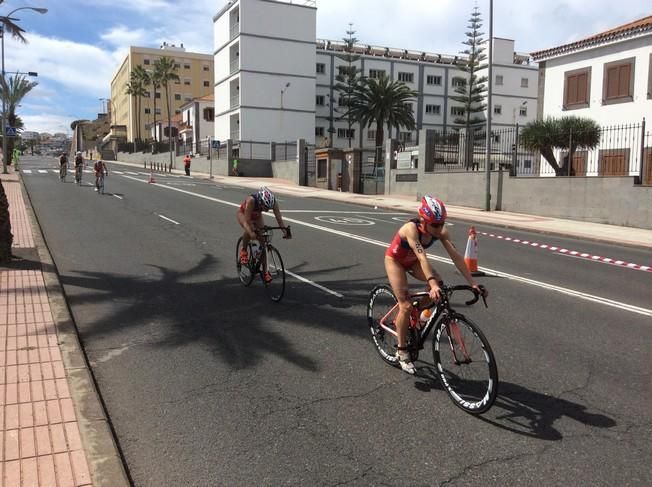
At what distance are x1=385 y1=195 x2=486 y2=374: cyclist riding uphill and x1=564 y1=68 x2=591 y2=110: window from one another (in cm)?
2701

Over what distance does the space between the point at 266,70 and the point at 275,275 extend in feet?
176

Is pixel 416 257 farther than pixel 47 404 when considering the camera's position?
Yes

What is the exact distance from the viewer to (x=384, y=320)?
17.8ft

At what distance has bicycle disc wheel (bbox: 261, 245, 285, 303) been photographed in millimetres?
7671

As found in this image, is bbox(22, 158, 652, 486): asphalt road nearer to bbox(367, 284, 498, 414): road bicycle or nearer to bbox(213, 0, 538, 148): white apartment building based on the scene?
bbox(367, 284, 498, 414): road bicycle

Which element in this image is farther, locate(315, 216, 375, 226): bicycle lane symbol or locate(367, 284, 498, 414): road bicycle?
locate(315, 216, 375, 226): bicycle lane symbol


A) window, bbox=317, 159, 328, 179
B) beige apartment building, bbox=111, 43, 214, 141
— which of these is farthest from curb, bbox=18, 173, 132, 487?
beige apartment building, bbox=111, 43, 214, 141

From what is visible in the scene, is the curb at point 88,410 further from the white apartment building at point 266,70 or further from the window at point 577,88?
the white apartment building at point 266,70

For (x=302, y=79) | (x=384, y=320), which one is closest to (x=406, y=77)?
(x=302, y=79)

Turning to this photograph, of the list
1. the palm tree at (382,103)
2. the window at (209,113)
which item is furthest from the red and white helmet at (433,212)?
A: the window at (209,113)

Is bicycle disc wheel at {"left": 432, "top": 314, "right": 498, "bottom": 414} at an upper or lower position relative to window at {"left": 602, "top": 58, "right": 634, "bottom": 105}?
lower

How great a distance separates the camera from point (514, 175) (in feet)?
77.9

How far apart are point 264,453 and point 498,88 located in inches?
2929

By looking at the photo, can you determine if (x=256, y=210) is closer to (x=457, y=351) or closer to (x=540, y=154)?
(x=457, y=351)
